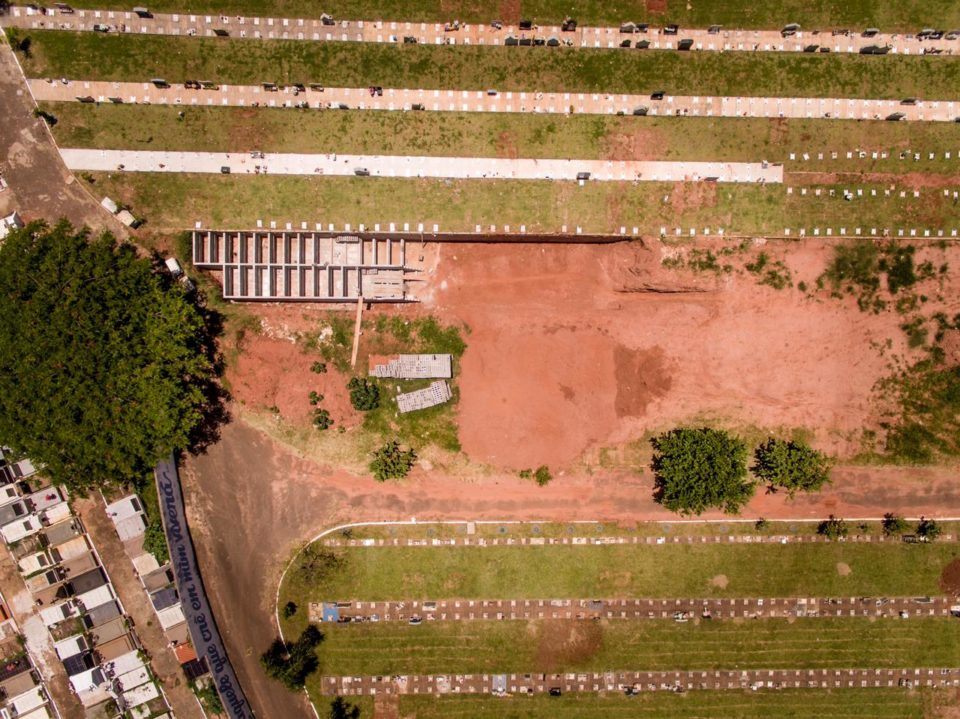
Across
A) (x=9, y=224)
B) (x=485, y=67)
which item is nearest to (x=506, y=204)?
(x=485, y=67)

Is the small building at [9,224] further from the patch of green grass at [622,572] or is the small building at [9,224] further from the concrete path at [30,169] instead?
the patch of green grass at [622,572]

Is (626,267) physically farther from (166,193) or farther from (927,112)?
(166,193)

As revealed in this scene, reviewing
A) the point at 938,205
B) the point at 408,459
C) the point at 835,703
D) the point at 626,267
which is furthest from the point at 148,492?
the point at 938,205

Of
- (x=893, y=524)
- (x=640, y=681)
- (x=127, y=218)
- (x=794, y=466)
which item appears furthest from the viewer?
(x=640, y=681)

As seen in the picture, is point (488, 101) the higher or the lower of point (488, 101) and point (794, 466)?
the higher

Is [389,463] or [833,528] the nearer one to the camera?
[389,463]

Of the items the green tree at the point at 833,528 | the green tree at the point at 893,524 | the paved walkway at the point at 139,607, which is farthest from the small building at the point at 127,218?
the green tree at the point at 893,524

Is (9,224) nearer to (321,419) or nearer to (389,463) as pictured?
(321,419)
